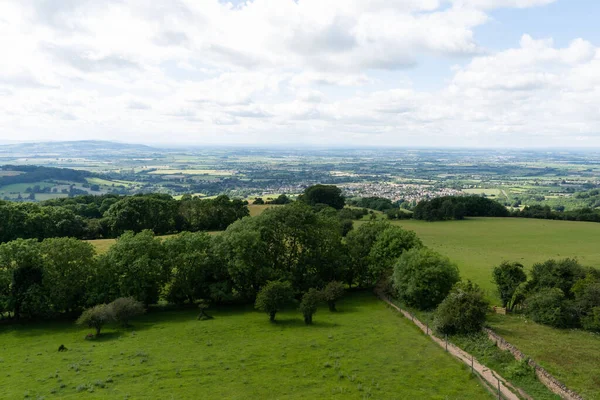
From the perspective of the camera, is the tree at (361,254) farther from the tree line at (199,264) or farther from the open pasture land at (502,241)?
the open pasture land at (502,241)

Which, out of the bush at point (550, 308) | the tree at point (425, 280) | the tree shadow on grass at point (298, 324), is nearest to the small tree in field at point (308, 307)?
the tree shadow on grass at point (298, 324)

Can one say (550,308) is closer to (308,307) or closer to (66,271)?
(308,307)

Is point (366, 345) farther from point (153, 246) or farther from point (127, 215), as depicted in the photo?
point (127, 215)

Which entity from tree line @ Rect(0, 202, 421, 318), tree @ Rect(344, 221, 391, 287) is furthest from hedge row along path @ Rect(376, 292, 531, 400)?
tree @ Rect(344, 221, 391, 287)

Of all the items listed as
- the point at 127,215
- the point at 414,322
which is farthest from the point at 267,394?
A: the point at 127,215

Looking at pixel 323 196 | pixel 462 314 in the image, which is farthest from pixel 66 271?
pixel 323 196

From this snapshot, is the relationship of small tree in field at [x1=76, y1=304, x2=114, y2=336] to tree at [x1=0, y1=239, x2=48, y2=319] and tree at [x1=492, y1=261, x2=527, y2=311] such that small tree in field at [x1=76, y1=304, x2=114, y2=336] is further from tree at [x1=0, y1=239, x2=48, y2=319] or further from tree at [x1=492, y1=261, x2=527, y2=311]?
tree at [x1=492, y1=261, x2=527, y2=311]
